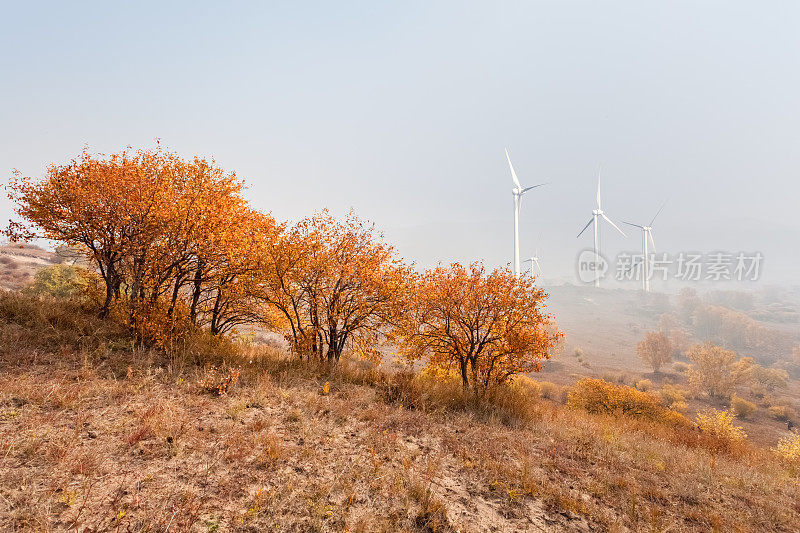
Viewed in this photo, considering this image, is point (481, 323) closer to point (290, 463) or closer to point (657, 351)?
point (290, 463)

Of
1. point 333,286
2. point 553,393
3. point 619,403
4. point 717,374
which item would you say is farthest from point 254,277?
point 717,374

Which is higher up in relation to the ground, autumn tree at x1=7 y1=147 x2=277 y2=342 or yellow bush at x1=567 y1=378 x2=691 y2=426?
autumn tree at x1=7 y1=147 x2=277 y2=342

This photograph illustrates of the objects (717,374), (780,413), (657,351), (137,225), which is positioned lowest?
(780,413)

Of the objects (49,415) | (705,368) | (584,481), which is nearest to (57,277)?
(49,415)

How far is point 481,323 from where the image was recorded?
20297 millimetres

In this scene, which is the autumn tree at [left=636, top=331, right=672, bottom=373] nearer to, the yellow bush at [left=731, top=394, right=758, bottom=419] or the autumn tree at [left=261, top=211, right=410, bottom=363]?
the yellow bush at [left=731, top=394, right=758, bottom=419]

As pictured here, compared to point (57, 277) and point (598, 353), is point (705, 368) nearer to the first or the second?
point (598, 353)

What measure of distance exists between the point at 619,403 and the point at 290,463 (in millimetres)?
61527

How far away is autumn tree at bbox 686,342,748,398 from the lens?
8462cm

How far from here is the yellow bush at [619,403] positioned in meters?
49.7

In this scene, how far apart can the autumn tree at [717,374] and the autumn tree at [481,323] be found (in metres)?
101

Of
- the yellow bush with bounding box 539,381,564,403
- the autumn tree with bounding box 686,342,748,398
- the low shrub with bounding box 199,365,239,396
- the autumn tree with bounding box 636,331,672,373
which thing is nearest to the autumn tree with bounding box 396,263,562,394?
the low shrub with bounding box 199,365,239,396

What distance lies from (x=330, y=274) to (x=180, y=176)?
32.1 ft

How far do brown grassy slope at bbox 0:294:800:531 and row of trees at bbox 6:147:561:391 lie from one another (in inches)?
→ 140
